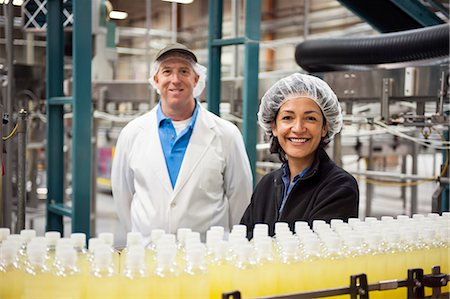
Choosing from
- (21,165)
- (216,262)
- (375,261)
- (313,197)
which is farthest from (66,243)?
(21,165)

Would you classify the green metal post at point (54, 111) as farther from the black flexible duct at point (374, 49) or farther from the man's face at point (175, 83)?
the black flexible duct at point (374, 49)

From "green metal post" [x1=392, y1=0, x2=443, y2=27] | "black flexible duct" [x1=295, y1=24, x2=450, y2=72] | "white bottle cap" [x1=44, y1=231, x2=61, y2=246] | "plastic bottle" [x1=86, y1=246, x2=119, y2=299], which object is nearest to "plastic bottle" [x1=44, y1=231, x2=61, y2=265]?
"white bottle cap" [x1=44, y1=231, x2=61, y2=246]

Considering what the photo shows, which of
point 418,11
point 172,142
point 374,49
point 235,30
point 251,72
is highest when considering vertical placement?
point 418,11

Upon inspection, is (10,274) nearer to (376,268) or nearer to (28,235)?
(28,235)

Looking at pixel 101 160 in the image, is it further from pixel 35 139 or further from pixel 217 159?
pixel 217 159

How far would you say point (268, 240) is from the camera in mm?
1171

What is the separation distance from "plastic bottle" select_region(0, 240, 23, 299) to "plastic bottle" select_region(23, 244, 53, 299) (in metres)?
0.02

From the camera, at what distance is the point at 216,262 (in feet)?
3.74

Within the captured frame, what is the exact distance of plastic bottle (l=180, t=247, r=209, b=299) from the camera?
1067mm

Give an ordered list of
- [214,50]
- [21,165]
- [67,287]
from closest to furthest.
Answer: [67,287], [21,165], [214,50]

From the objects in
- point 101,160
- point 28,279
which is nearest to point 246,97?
point 28,279

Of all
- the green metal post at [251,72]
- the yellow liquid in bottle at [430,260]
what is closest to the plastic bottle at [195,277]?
the yellow liquid in bottle at [430,260]

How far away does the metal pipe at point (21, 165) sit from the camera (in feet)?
6.63

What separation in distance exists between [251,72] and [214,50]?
0.31 meters
